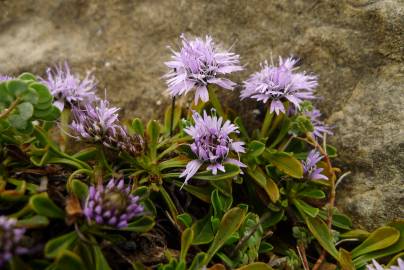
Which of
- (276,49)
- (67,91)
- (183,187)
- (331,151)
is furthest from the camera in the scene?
(276,49)

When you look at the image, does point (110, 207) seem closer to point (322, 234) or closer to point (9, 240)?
point (9, 240)

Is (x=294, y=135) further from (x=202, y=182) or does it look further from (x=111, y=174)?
(x=111, y=174)

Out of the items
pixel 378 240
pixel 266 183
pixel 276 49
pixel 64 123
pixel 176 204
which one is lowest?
pixel 378 240

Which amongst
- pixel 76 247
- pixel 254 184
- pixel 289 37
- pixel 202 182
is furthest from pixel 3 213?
pixel 289 37

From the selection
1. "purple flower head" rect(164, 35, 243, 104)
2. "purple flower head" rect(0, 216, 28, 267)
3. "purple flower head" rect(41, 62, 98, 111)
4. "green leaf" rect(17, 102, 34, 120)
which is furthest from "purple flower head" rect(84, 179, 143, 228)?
"purple flower head" rect(41, 62, 98, 111)

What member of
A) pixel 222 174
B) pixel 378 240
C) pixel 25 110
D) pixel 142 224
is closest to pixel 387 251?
pixel 378 240

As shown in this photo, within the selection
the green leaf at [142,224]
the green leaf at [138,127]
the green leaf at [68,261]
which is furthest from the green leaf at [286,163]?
the green leaf at [68,261]
